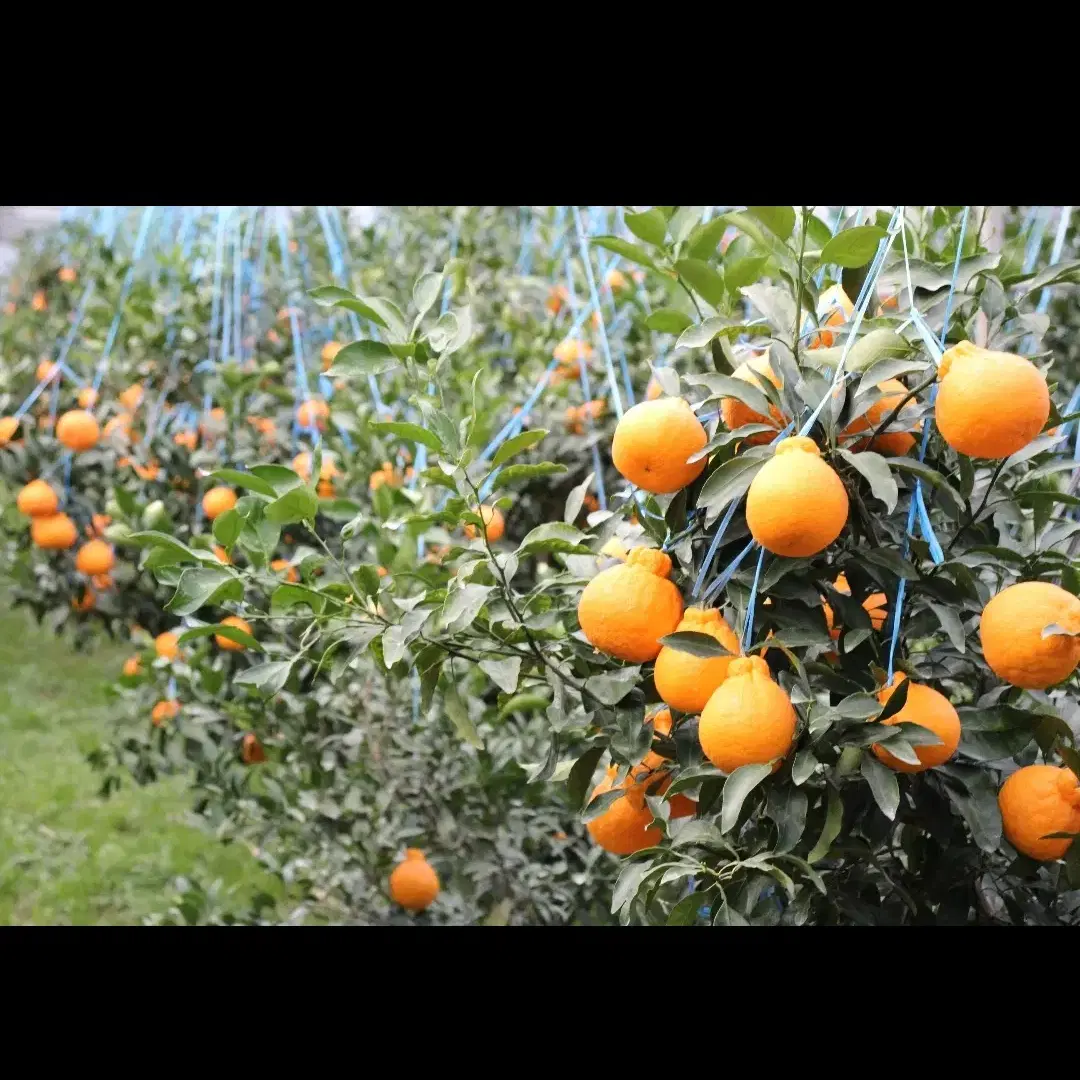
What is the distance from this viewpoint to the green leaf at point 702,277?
1057mm

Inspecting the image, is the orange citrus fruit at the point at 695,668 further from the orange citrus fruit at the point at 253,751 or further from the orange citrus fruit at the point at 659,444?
the orange citrus fruit at the point at 253,751

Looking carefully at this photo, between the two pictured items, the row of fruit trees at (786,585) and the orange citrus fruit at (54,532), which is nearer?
the row of fruit trees at (786,585)

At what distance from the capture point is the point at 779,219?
39.0 inches

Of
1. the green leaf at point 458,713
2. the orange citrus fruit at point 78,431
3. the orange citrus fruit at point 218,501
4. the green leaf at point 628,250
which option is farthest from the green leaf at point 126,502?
the green leaf at point 628,250

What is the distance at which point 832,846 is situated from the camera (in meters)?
0.99

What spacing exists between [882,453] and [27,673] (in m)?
4.90

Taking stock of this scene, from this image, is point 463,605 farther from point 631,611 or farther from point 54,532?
point 54,532

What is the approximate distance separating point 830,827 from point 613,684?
20cm

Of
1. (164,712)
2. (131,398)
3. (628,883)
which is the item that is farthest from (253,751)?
(628,883)

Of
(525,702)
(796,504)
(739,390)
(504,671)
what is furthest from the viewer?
(525,702)

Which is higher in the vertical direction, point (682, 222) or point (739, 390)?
point (682, 222)

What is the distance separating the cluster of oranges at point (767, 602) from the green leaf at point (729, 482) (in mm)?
25

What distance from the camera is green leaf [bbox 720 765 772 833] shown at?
849mm

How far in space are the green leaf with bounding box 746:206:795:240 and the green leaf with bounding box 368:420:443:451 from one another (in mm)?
329
